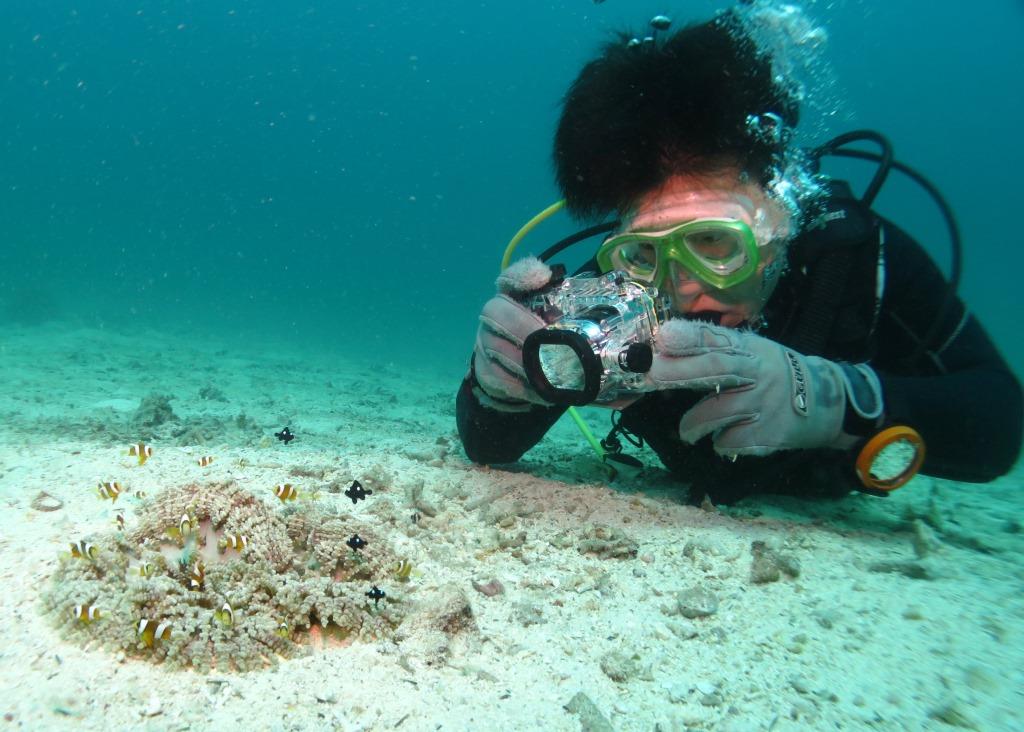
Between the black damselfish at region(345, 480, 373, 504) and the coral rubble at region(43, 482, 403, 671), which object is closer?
the coral rubble at region(43, 482, 403, 671)

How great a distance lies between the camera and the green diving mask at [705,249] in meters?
2.62

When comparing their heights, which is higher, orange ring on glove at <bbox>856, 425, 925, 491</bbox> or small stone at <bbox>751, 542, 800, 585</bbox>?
orange ring on glove at <bbox>856, 425, 925, 491</bbox>

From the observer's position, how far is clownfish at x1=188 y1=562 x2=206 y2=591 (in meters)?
1.74

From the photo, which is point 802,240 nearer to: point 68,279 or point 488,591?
point 488,591

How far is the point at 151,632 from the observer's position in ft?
5.09

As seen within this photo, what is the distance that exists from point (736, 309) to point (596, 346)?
1.18m

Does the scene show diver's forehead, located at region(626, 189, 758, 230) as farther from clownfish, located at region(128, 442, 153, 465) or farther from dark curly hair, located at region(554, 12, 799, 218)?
clownfish, located at region(128, 442, 153, 465)

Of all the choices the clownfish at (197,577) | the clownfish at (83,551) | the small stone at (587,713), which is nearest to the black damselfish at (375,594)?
the clownfish at (197,577)

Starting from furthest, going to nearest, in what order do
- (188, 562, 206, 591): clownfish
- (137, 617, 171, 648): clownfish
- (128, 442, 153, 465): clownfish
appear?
(128, 442, 153, 465): clownfish, (188, 562, 206, 591): clownfish, (137, 617, 171, 648): clownfish

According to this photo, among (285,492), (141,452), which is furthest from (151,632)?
(141,452)

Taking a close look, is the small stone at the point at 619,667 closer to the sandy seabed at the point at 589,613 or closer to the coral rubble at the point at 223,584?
the sandy seabed at the point at 589,613

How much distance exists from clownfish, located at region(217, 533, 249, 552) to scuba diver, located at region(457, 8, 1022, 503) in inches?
49.1

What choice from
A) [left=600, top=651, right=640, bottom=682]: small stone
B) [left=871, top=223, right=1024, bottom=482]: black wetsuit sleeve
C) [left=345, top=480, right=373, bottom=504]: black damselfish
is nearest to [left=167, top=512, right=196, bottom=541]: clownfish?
[left=345, top=480, right=373, bottom=504]: black damselfish

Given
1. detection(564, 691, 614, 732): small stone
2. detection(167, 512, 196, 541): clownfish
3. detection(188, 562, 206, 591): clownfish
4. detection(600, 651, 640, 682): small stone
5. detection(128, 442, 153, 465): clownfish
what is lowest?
detection(128, 442, 153, 465): clownfish
